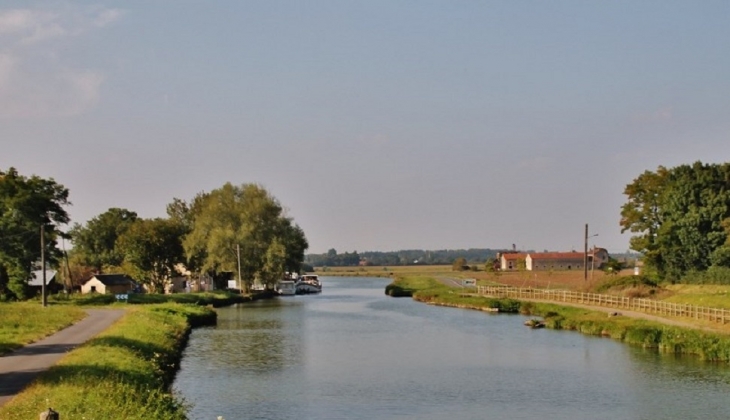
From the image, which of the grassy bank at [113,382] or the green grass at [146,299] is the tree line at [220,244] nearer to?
the green grass at [146,299]

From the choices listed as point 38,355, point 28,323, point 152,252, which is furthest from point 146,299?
point 38,355

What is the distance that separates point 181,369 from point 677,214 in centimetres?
6064

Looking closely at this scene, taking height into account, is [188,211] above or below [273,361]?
above

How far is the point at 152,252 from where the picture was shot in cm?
10344

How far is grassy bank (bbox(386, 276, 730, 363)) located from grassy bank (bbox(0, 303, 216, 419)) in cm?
2533

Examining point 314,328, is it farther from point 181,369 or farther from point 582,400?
point 582,400

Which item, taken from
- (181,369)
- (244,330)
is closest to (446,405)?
(181,369)

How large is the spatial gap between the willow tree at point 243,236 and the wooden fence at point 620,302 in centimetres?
2571

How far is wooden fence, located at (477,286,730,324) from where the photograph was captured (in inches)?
2131

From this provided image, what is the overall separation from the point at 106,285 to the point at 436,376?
66.2 metres

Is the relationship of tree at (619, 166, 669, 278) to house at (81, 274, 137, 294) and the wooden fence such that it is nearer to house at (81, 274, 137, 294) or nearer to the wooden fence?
the wooden fence

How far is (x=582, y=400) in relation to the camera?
107 feet

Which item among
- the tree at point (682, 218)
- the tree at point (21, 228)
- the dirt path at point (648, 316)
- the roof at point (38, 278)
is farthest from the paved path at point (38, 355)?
the tree at point (682, 218)

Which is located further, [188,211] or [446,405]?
[188,211]
